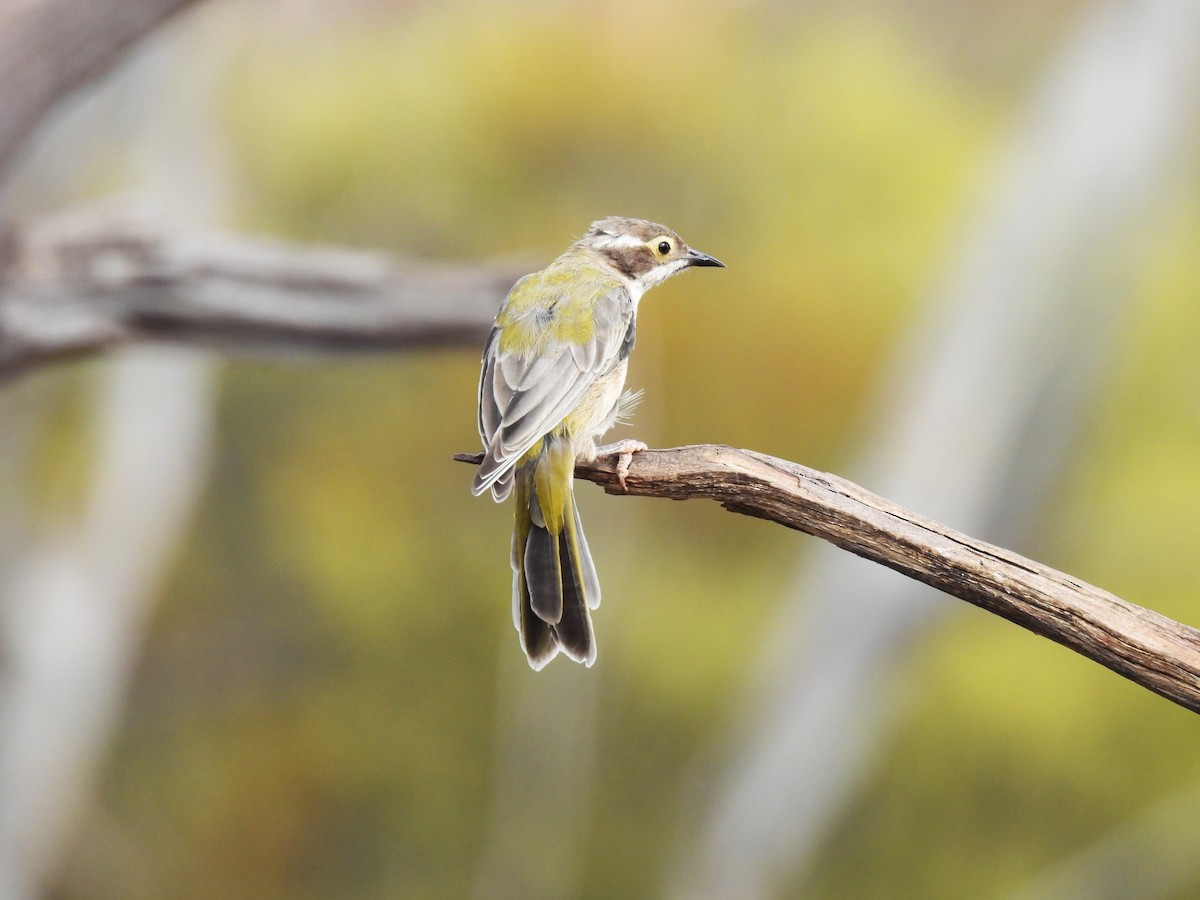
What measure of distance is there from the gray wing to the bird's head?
0.31 meters

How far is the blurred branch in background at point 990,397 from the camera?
6492 millimetres

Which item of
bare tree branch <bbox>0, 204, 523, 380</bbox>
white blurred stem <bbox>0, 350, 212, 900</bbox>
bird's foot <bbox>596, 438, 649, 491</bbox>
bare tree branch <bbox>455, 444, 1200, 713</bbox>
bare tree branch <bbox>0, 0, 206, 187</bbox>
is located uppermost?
bare tree branch <bbox>0, 0, 206, 187</bbox>

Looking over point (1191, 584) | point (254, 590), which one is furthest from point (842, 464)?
point (254, 590)

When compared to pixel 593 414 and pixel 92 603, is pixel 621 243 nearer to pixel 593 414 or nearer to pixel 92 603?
pixel 593 414

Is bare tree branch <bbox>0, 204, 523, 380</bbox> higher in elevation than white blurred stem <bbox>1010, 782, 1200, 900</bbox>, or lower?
higher

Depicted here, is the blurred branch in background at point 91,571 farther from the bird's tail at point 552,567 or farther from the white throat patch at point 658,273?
the bird's tail at point 552,567

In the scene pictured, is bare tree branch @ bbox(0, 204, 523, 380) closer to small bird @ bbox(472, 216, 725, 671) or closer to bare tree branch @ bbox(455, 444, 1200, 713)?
small bird @ bbox(472, 216, 725, 671)

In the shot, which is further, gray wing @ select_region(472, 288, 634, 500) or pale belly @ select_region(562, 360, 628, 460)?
pale belly @ select_region(562, 360, 628, 460)

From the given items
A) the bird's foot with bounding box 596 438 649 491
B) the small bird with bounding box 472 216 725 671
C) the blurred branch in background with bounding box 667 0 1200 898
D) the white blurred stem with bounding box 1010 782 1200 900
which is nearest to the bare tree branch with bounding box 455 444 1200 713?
the bird's foot with bounding box 596 438 649 491

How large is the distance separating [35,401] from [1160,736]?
8.15 metres

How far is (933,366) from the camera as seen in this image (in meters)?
7.19

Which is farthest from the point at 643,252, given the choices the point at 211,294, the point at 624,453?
the point at 211,294

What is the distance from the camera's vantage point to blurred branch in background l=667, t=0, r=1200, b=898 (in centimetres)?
649

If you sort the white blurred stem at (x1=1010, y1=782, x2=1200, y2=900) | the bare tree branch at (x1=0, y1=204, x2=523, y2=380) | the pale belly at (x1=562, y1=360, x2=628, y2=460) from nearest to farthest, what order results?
1. the pale belly at (x1=562, y1=360, x2=628, y2=460)
2. the bare tree branch at (x1=0, y1=204, x2=523, y2=380)
3. the white blurred stem at (x1=1010, y1=782, x2=1200, y2=900)
